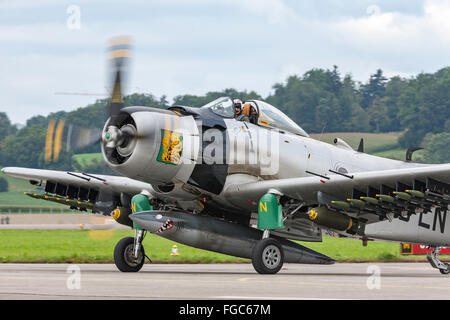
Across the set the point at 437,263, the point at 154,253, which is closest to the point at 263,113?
the point at 437,263

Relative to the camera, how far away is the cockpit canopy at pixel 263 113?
18.0 m

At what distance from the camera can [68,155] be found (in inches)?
683

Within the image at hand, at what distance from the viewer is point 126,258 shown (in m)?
18.3

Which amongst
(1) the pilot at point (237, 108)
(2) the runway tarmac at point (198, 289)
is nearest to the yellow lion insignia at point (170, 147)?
(1) the pilot at point (237, 108)

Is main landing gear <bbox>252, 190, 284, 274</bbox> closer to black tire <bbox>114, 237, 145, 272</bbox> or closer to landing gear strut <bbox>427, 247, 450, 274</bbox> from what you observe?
black tire <bbox>114, 237, 145, 272</bbox>

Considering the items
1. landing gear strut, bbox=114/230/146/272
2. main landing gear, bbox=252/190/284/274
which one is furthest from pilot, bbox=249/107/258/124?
landing gear strut, bbox=114/230/146/272

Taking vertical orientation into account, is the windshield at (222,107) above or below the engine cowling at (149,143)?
above

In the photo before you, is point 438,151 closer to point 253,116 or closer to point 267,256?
point 253,116

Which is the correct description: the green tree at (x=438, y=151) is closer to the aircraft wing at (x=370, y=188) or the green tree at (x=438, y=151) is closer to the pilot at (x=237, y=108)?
the pilot at (x=237, y=108)

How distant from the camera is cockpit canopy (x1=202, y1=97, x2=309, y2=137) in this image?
707 inches

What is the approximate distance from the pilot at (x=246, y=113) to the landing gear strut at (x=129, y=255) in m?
3.46

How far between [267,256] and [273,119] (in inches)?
138

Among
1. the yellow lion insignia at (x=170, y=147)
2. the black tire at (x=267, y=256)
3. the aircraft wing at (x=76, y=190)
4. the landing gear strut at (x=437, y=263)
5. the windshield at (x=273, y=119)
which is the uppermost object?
the windshield at (x=273, y=119)

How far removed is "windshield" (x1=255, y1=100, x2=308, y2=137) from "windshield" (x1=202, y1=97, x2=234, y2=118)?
0.86 meters
